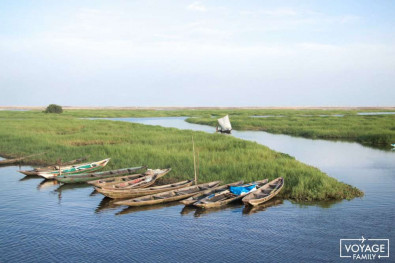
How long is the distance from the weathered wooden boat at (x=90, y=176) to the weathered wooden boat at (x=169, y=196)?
5380 millimetres

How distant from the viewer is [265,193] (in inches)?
611

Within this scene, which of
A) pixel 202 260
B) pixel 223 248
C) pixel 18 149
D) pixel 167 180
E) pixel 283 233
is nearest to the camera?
pixel 202 260

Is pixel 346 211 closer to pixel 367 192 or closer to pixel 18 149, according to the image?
pixel 367 192

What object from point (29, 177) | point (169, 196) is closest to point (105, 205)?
point (169, 196)

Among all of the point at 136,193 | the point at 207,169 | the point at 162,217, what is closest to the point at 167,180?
the point at 207,169

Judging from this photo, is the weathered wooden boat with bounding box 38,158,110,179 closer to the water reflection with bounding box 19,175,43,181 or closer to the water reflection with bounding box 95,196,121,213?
the water reflection with bounding box 19,175,43,181

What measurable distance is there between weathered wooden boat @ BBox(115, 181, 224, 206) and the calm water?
279 mm

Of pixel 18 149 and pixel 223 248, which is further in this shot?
pixel 18 149

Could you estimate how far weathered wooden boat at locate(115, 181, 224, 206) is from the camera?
1470 cm

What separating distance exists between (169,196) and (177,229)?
10.2ft

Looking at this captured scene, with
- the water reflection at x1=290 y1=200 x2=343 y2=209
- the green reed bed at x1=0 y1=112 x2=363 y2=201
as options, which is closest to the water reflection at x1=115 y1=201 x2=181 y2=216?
the green reed bed at x1=0 y1=112 x2=363 y2=201

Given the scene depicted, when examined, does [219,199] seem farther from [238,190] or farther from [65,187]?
[65,187]

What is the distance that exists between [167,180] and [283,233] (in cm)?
832

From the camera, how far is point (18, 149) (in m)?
28.8
